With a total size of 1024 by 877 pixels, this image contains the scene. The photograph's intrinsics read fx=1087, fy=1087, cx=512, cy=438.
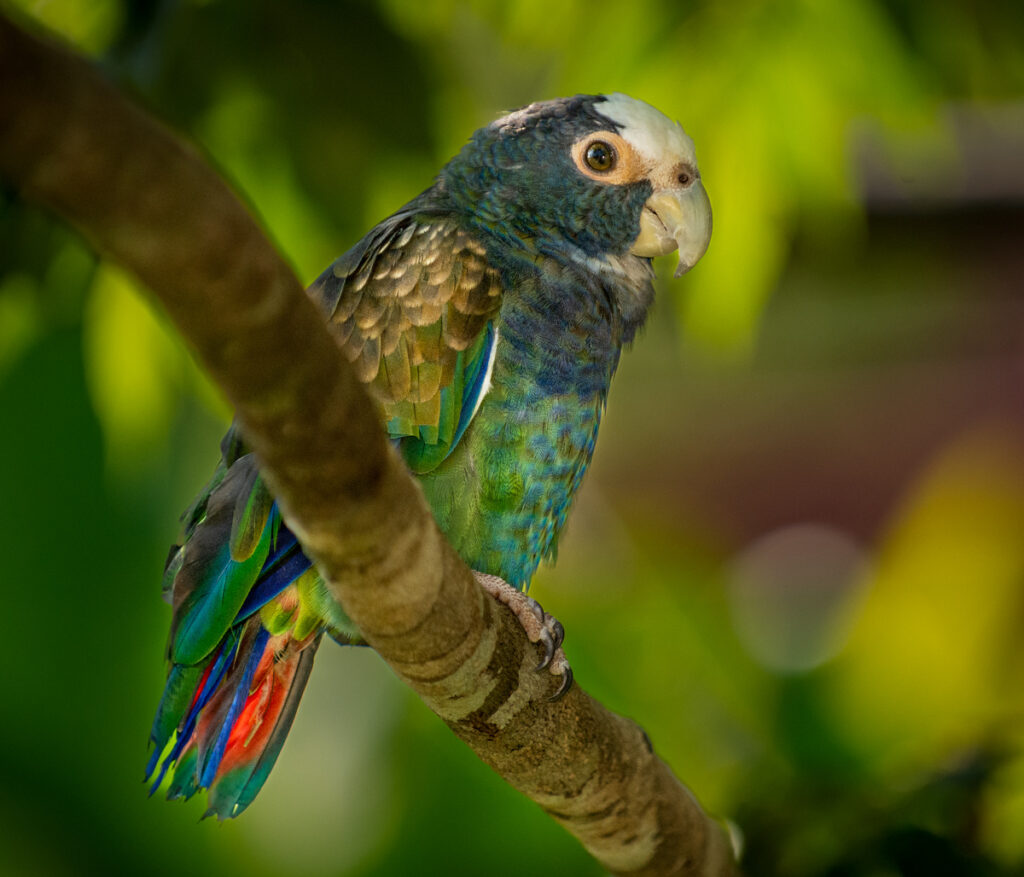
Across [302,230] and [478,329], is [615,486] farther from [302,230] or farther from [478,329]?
[478,329]

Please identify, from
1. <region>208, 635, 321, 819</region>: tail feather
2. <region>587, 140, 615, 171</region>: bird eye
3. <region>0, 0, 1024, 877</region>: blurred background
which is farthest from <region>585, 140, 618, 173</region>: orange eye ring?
<region>208, 635, 321, 819</region>: tail feather

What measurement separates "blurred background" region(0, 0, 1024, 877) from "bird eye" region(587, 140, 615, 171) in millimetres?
164

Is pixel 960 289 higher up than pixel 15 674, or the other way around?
pixel 960 289

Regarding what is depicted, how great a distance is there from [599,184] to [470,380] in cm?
25

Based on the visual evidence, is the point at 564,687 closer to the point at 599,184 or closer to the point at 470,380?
the point at 470,380

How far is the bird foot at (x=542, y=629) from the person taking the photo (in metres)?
0.86

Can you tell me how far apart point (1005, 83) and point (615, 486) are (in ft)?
4.21

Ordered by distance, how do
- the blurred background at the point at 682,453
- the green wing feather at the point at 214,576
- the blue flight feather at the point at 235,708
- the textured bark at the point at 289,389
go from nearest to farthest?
1. the textured bark at the point at 289,389
2. the green wing feather at the point at 214,576
3. the blue flight feather at the point at 235,708
4. the blurred background at the point at 682,453

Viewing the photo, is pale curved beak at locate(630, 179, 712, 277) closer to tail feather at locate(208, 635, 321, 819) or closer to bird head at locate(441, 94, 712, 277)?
bird head at locate(441, 94, 712, 277)

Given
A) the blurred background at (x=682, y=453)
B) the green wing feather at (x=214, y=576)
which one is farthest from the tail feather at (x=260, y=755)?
the blurred background at (x=682, y=453)

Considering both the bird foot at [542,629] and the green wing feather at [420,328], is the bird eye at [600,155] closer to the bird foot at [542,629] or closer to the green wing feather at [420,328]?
the green wing feather at [420,328]

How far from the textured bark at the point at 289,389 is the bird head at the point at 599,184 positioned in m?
0.38

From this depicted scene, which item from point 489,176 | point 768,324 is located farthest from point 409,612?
point 768,324

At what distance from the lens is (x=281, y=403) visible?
47cm
